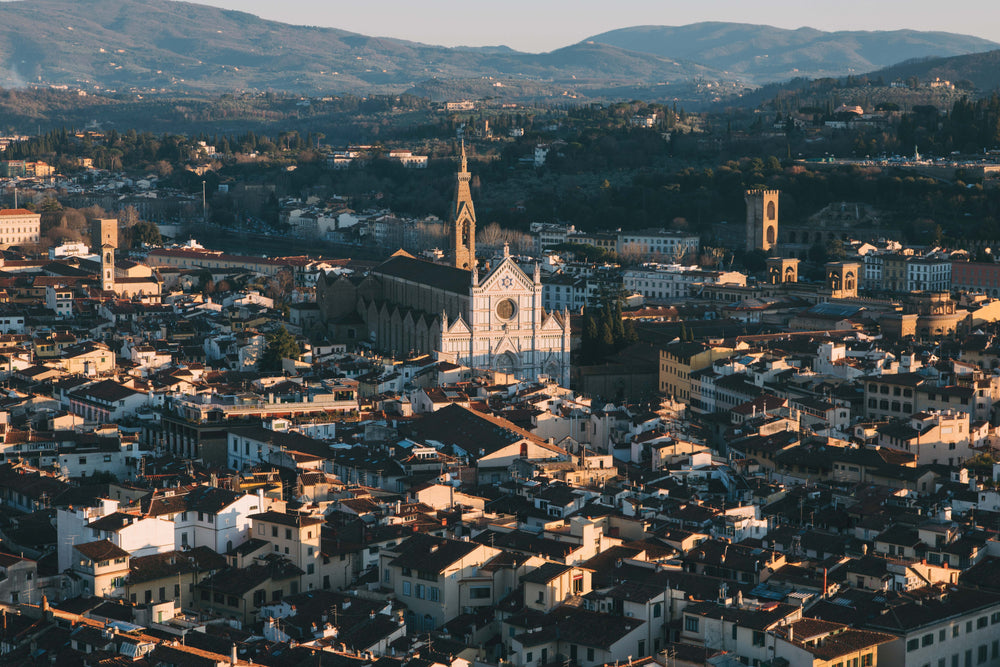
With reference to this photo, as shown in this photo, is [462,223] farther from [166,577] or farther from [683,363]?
[166,577]

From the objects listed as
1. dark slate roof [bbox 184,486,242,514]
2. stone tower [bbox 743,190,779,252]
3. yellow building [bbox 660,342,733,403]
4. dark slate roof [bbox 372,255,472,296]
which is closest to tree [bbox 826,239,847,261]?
stone tower [bbox 743,190,779,252]

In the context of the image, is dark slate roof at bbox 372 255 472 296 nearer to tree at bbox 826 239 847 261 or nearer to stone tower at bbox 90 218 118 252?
tree at bbox 826 239 847 261

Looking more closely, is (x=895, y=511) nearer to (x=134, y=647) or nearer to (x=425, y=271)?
(x=134, y=647)

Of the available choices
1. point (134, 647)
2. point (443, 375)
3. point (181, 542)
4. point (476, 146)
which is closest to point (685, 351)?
point (443, 375)

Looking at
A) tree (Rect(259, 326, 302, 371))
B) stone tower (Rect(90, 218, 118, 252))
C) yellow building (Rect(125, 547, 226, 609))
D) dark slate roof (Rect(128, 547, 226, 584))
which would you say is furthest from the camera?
stone tower (Rect(90, 218, 118, 252))

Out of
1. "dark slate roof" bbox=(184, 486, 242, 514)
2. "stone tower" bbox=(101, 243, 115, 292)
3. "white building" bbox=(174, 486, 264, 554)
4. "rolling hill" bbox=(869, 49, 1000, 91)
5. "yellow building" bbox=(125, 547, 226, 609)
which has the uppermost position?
"rolling hill" bbox=(869, 49, 1000, 91)
